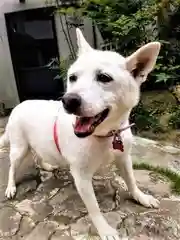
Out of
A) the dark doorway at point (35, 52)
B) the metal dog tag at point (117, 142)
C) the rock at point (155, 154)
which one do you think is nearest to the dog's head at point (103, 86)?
the metal dog tag at point (117, 142)

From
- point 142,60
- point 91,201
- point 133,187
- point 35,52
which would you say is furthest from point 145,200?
point 35,52

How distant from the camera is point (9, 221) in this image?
2553 mm

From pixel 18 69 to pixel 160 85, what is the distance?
1846 millimetres

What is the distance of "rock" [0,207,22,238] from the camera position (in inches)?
96.5

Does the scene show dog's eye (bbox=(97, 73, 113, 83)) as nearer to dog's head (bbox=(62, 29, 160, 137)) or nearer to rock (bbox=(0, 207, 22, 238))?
dog's head (bbox=(62, 29, 160, 137))

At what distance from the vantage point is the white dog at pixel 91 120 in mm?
1928

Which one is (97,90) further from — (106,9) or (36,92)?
(36,92)

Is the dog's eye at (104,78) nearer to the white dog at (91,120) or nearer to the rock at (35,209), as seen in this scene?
the white dog at (91,120)

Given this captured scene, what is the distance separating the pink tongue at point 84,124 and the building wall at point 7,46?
289 cm

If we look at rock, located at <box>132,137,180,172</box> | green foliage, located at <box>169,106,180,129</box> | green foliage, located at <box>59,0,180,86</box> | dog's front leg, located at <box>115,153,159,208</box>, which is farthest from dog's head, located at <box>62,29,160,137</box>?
green foliage, located at <box>169,106,180,129</box>

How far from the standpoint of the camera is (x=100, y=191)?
2801 mm

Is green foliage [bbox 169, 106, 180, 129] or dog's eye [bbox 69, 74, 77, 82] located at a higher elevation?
dog's eye [bbox 69, 74, 77, 82]

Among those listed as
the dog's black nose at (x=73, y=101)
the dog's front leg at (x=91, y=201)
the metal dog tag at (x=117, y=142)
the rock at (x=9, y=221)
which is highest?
the dog's black nose at (x=73, y=101)

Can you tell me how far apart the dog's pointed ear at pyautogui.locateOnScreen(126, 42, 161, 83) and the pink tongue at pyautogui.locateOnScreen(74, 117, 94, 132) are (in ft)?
1.13
